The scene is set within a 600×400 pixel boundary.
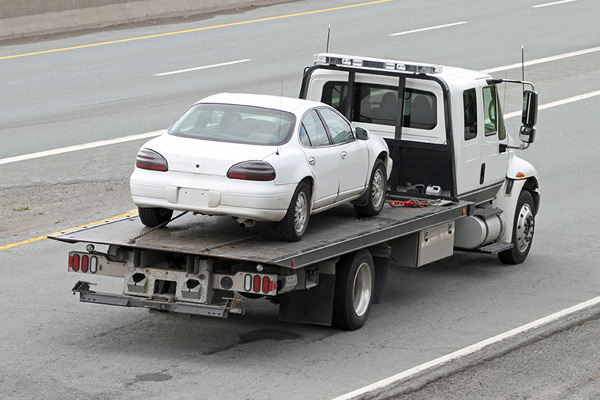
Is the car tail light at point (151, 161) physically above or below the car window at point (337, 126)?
below

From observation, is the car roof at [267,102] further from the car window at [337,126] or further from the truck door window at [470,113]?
the truck door window at [470,113]

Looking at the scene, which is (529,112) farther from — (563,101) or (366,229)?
(563,101)

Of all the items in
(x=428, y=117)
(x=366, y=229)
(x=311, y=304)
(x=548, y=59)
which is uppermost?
(x=548, y=59)

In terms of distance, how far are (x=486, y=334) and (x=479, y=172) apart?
121 inches

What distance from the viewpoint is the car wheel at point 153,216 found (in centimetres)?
1110

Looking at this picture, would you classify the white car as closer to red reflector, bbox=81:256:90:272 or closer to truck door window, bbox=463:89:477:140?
red reflector, bbox=81:256:90:272

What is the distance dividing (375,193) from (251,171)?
7.63 feet

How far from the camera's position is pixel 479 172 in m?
14.0

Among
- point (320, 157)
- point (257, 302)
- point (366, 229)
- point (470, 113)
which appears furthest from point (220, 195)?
point (470, 113)

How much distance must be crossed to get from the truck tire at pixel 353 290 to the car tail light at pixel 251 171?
1.32 m

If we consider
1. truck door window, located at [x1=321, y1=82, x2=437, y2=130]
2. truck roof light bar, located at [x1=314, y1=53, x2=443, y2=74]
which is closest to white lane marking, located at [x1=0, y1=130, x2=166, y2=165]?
truck door window, located at [x1=321, y1=82, x2=437, y2=130]

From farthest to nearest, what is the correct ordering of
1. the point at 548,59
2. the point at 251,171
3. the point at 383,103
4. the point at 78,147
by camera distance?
the point at 548,59 < the point at 78,147 < the point at 383,103 < the point at 251,171

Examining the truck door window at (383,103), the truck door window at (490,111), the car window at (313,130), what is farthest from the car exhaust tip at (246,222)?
the truck door window at (490,111)

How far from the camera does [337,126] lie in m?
11.9
